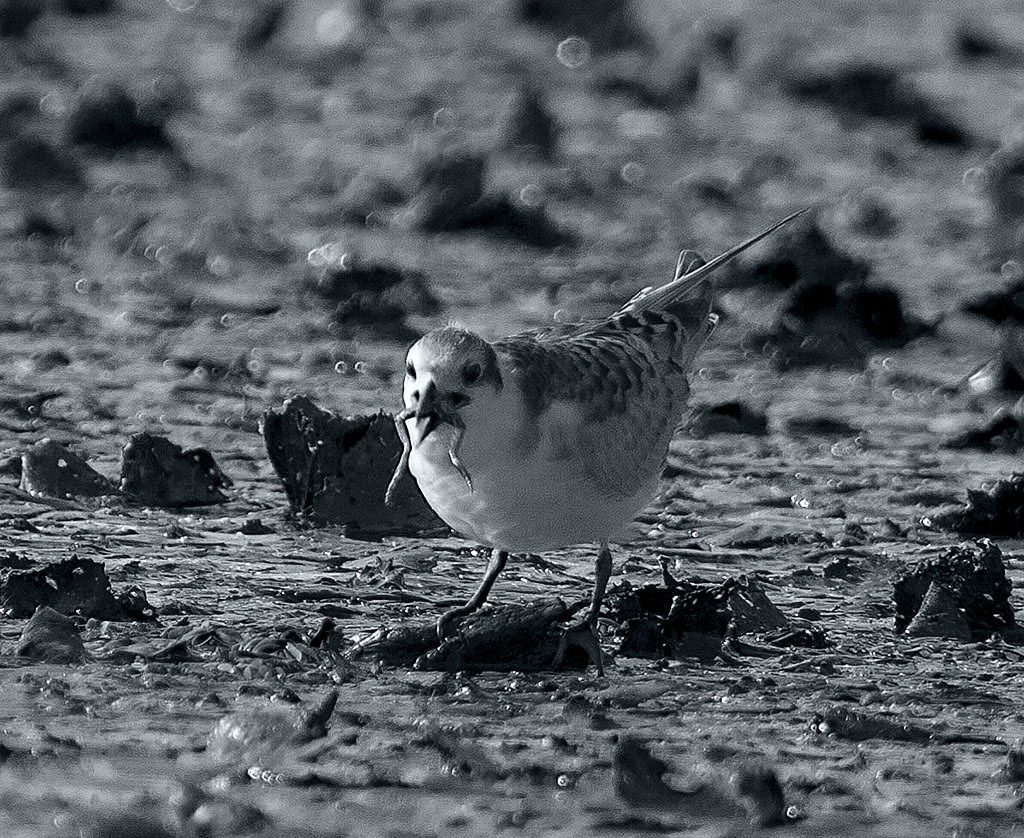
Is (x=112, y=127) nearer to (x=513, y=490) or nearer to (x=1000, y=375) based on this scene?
(x=1000, y=375)

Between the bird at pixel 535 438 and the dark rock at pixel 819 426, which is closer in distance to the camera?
the bird at pixel 535 438

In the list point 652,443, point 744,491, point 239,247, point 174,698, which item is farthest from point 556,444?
point 239,247

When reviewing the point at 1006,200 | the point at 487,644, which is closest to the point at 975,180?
the point at 1006,200

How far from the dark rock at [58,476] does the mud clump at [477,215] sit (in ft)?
15.2

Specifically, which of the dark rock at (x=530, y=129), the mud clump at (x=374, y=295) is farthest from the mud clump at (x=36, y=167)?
the dark rock at (x=530, y=129)

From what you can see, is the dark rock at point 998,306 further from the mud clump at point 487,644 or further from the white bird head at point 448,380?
the white bird head at point 448,380

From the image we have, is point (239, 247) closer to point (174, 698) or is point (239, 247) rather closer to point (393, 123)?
point (393, 123)

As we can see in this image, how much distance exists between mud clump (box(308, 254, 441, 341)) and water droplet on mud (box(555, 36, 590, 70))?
19.7 feet

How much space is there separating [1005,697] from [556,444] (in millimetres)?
1393

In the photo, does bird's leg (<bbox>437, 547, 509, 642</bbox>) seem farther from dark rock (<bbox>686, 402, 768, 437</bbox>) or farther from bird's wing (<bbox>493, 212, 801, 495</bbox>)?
dark rock (<bbox>686, 402, 768, 437</bbox>)

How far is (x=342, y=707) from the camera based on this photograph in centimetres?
603

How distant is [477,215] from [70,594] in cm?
619

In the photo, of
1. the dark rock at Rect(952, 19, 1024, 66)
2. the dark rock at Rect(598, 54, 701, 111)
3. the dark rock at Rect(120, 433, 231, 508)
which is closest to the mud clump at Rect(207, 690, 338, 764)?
the dark rock at Rect(120, 433, 231, 508)

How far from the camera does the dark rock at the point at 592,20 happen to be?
57.4 ft
